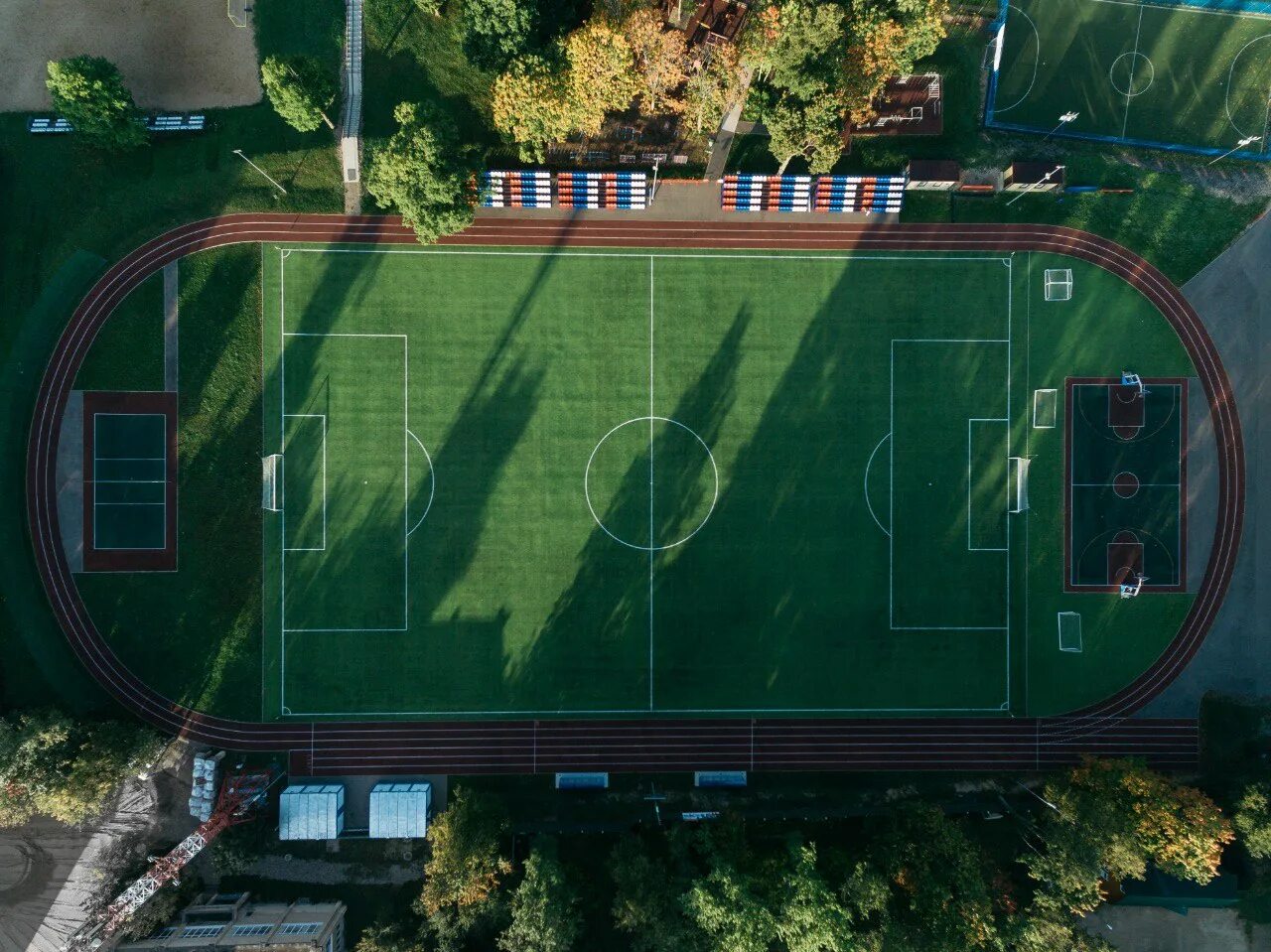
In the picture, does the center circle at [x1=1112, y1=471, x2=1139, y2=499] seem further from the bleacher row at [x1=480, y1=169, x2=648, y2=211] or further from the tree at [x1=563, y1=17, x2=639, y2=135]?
the tree at [x1=563, y1=17, x2=639, y2=135]

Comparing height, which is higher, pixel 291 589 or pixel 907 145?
pixel 907 145

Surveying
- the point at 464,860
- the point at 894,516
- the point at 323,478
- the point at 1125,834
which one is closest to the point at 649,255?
the point at 894,516

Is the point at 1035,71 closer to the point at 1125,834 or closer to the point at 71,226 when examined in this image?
the point at 1125,834

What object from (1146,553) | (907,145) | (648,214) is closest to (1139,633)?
(1146,553)

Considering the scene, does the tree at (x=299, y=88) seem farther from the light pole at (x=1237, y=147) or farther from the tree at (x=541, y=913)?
the light pole at (x=1237, y=147)

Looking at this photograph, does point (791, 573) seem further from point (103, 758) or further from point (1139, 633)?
point (103, 758)

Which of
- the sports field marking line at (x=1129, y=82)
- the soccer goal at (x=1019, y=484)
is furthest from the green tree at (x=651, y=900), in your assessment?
the sports field marking line at (x=1129, y=82)
